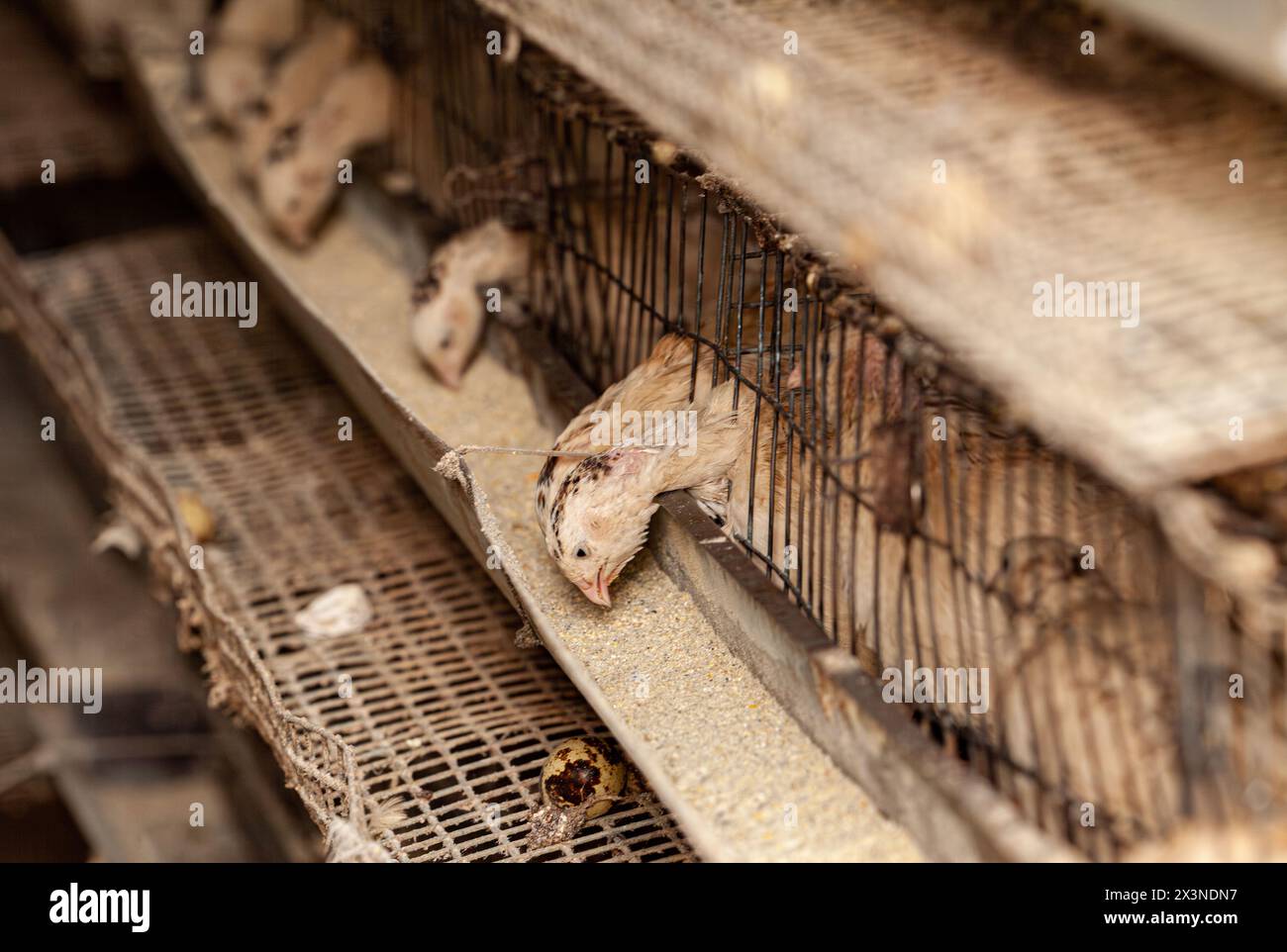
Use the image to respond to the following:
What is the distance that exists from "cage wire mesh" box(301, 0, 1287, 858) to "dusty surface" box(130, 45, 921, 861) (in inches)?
8.3

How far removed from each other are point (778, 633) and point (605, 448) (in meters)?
0.63

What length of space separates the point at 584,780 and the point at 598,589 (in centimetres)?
37

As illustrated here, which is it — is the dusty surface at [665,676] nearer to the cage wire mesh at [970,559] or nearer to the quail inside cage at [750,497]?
the quail inside cage at [750,497]

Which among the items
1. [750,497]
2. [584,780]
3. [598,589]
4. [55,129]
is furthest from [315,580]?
[55,129]

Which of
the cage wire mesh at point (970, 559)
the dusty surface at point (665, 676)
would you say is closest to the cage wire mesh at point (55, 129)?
the dusty surface at point (665, 676)

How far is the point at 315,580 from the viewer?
3.42 meters

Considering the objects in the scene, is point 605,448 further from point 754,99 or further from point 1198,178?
point 1198,178

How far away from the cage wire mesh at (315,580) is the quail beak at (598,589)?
0.30 metres

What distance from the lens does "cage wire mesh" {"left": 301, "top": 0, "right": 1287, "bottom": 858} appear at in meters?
1.82

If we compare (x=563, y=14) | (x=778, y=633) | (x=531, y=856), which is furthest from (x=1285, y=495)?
(x=563, y=14)

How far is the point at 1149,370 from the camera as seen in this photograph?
1.64m

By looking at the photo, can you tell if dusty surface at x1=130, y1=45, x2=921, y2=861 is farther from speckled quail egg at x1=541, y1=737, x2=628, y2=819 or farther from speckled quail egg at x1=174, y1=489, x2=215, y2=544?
speckled quail egg at x1=174, y1=489, x2=215, y2=544

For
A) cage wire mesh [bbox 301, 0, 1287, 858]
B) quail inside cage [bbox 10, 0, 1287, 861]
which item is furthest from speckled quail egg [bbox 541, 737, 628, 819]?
cage wire mesh [bbox 301, 0, 1287, 858]

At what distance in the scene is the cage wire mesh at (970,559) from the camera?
1821 mm
